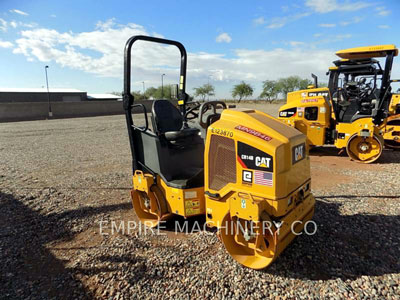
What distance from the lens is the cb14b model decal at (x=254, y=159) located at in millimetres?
2652

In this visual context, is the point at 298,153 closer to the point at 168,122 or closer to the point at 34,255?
the point at 168,122

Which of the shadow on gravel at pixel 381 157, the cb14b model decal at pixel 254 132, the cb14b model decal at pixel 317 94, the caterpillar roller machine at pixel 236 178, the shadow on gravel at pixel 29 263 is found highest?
the cb14b model decal at pixel 317 94

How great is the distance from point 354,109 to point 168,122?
618cm

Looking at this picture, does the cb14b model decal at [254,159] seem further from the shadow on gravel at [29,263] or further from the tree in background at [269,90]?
the tree in background at [269,90]

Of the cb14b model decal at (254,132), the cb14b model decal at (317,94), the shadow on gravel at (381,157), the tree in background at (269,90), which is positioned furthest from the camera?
the tree in background at (269,90)

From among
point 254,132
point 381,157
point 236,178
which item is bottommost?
point 381,157

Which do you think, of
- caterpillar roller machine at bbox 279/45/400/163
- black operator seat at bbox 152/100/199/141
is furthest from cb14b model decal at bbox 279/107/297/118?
black operator seat at bbox 152/100/199/141

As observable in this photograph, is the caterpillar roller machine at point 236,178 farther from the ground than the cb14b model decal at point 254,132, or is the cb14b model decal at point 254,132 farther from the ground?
the cb14b model decal at point 254,132

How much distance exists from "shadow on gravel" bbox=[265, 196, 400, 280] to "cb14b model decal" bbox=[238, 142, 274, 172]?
112cm

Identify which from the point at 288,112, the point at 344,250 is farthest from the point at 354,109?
the point at 344,250

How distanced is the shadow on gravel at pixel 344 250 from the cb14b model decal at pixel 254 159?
112cm

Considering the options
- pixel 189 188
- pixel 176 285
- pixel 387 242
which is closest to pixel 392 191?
pixel 387 242

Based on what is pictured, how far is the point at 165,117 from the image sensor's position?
3.97 metres


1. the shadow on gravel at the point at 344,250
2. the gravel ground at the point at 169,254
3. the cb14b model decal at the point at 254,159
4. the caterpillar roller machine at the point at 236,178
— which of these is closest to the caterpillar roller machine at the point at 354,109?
the gravel ground at the point at 169,254
